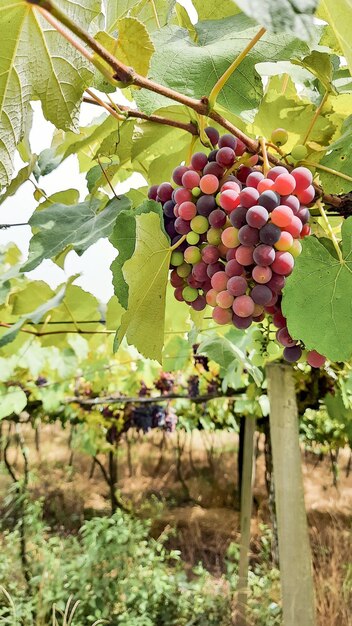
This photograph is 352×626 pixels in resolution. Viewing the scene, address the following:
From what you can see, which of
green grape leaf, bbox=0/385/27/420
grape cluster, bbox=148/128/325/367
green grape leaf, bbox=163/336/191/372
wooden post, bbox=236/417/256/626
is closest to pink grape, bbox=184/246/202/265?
grape cluster, bbox=148/128/325/367

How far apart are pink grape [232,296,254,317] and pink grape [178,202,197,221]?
10cm

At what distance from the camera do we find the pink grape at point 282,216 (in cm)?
55

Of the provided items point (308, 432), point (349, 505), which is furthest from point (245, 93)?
point (349, 505)

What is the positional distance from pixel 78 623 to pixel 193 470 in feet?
12.8

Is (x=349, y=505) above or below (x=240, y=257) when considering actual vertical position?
below

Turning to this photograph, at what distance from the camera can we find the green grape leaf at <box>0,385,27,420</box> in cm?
256

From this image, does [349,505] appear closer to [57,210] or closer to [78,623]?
[78,623]

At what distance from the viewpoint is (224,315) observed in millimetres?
610

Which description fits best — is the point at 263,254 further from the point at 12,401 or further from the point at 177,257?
the point at 12,401

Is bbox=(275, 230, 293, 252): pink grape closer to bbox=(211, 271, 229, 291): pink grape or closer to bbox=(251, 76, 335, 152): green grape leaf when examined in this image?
bbox=(211, 271, 229, 291): pink grape

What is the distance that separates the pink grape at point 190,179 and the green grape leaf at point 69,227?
0.15 m

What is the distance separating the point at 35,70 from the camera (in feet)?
1.80

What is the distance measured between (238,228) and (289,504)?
0.92m

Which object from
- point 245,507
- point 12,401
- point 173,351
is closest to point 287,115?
point 173,351
